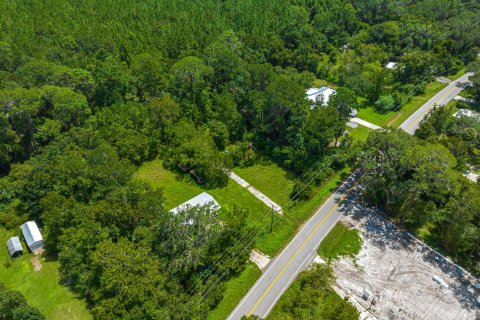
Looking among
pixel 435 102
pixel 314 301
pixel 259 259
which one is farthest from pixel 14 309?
pixel 435 102

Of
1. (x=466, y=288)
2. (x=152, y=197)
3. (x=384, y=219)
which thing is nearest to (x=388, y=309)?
(x=466, y=288)

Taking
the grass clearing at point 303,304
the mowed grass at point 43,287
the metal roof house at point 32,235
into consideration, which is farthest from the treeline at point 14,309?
the grass clearing at point 303,304

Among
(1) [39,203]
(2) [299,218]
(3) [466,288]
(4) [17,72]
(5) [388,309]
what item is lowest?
(3) [466,288]

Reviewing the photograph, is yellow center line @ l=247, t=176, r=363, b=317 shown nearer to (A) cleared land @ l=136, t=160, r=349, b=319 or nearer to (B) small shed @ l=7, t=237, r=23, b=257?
(A) cleared land @ l=136, t=160, r=349, b=319

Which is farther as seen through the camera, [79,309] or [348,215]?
[348,215]

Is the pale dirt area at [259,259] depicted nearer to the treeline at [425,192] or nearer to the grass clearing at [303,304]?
the grass clearing at [303,304]

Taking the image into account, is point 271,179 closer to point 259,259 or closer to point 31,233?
point 259,259

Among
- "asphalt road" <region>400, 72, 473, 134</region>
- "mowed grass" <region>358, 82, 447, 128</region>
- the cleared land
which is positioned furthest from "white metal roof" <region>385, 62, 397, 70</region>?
the cleared land

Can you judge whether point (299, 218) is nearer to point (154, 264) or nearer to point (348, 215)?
point (348, 215)
